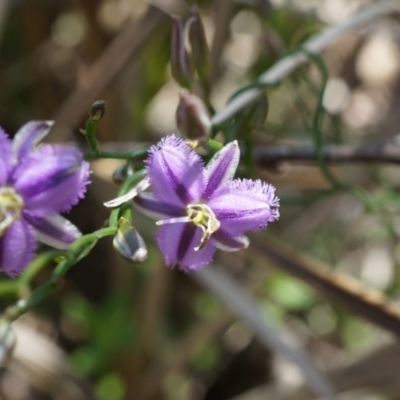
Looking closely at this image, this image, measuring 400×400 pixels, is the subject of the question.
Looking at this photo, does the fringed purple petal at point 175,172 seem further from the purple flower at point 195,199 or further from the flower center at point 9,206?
the flower center at point 9,206

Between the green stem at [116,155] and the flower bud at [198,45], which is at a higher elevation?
the green stem at [116,155]

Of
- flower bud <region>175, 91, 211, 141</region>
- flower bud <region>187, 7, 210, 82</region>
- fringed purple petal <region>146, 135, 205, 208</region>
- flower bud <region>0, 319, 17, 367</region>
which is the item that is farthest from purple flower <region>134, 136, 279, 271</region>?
flower bud <region>187, 7, 210, 82</region>

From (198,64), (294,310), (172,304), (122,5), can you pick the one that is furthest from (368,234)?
(198,64)

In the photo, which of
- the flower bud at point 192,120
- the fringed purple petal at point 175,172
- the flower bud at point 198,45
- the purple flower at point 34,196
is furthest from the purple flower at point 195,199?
the flower bud at point 198,45

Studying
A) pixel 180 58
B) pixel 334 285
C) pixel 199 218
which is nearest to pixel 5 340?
pixel 199 218

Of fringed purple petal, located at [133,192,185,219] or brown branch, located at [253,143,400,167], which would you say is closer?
fringed purple petal, located at [133,192,185,219]

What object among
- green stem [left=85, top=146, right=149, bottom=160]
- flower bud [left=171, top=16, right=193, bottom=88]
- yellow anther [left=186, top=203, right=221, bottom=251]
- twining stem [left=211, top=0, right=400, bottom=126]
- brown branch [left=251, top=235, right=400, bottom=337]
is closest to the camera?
yellow anther [left=186, top=203, right=221, bottom=251]

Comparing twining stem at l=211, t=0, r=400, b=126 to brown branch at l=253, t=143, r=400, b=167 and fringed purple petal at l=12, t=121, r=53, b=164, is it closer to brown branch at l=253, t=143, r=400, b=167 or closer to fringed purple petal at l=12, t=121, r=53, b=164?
brown branch at l=253, t=143, r=400, b=167

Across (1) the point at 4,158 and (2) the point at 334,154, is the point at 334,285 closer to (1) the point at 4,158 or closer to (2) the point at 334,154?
(2) the point at 334,154
